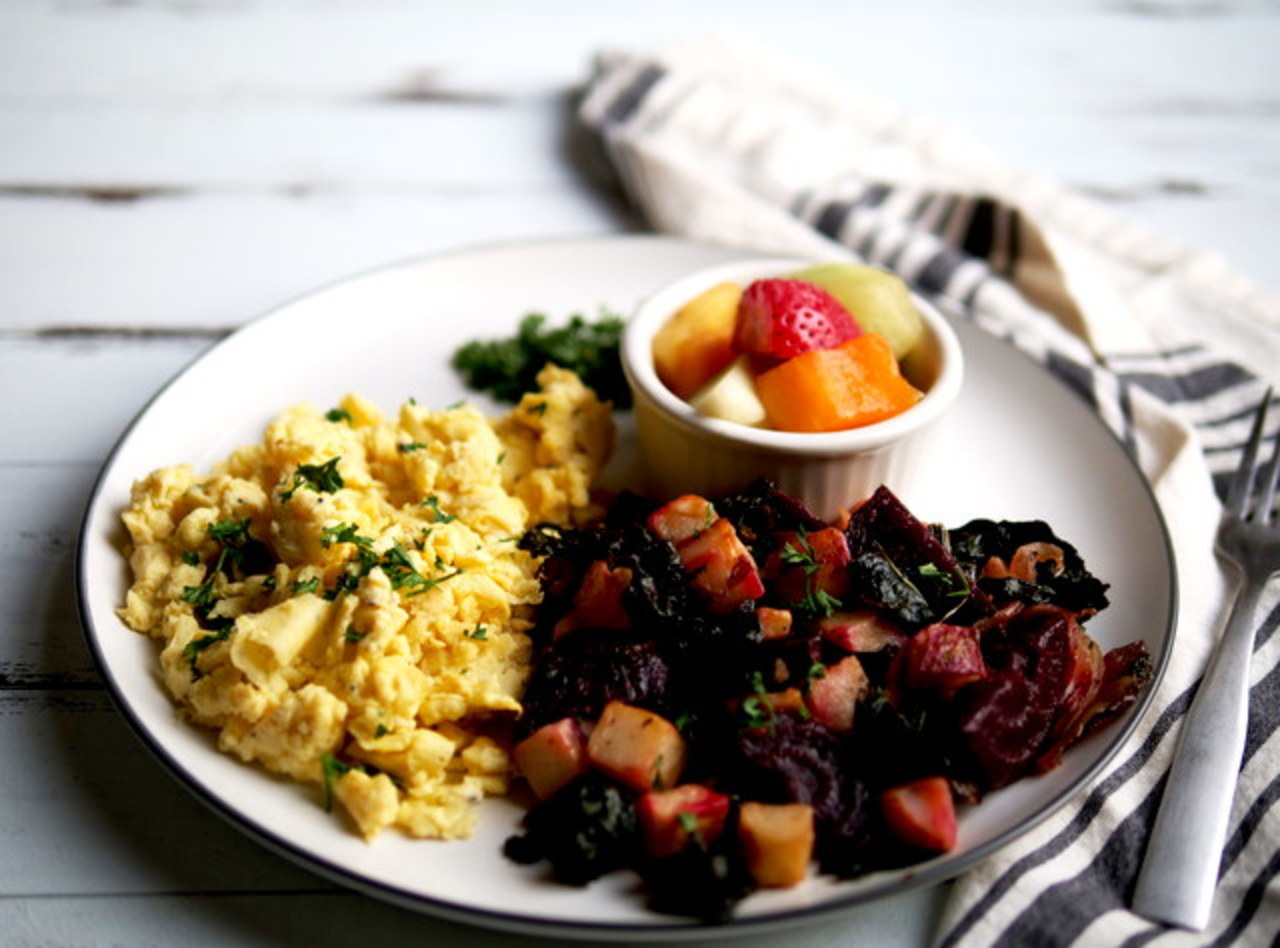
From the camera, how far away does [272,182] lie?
5.15m

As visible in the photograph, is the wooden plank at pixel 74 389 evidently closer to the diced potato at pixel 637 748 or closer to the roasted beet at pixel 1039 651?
the diced potato at pixel 637 748

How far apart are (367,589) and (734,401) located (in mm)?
1052

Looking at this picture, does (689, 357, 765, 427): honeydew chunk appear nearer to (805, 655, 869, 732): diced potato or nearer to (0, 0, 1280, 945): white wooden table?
(805, 655, 869, 732): diced potato

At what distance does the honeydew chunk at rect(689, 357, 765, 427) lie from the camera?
125 inches

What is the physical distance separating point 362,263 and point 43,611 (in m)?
1.92

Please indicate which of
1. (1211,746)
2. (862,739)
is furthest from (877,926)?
(1211,746)

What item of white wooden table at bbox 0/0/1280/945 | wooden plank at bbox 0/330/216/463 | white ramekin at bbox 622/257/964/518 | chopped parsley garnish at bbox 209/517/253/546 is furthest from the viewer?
wooden plank at bbox 0/330/216/463

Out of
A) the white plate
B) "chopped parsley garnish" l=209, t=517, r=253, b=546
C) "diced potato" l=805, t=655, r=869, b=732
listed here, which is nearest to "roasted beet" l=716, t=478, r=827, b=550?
"diced potato" l=805, t=655, r=869, b=732

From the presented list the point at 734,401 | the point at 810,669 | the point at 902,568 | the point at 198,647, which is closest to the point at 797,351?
the point at 734,401

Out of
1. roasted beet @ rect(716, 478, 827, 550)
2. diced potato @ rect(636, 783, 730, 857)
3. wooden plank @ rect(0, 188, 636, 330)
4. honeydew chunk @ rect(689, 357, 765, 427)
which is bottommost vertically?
wooden plank @ rect(0, 188, 636, 330)

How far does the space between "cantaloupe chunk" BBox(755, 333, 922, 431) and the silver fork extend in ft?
3.11

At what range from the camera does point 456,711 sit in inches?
105

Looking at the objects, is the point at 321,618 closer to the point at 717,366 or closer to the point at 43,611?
the point at 43,611

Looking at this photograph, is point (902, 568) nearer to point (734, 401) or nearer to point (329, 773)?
point (734, 401)
